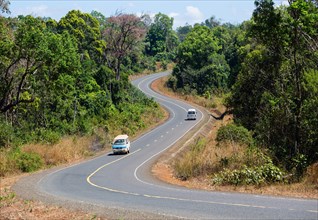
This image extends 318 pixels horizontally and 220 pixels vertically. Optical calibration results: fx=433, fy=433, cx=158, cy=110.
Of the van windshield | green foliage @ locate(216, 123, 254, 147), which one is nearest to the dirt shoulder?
green foliage @ locate(216, 123, 254, 147)

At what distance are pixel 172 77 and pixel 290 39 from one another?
7185 cm

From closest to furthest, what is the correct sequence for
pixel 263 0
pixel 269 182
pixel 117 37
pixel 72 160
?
pixel 269 182
pixel 263 0
pixel 72 160
pixel 117 37

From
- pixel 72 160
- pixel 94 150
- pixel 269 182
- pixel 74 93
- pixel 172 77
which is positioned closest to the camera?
pixel 269 182

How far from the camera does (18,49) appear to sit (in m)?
34.4

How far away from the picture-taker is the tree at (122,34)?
69375mm

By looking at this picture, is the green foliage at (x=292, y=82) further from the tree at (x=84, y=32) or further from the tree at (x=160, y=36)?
the tree at (x=160, y=36)

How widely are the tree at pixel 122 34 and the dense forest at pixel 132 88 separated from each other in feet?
0.56

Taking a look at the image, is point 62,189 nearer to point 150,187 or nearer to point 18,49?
point 150,187

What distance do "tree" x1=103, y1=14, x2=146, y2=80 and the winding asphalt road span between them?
115 feet

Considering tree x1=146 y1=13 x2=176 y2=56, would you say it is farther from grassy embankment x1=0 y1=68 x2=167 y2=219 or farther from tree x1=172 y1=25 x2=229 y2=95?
grassy embankment x1=0 y1=68 x2=167 y2=219

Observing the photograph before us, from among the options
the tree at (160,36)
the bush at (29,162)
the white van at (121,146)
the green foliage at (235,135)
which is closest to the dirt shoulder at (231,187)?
the green foliage at (235,135)

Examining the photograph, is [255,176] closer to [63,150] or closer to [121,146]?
[63,150]

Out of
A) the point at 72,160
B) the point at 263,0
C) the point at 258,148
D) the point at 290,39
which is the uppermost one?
the point at 263,0

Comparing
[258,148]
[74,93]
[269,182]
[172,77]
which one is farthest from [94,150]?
[172,77]
